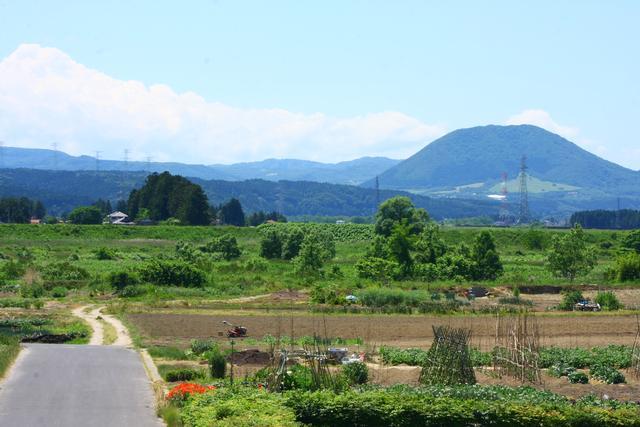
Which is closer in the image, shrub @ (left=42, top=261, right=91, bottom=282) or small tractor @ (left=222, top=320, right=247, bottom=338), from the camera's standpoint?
small tractor @ (left=222, top=320, right=247, bottom=338)

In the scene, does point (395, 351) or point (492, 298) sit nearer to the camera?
point (395, 351)

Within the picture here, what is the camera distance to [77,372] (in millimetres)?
29656

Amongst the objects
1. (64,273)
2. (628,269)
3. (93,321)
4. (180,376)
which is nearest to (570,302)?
(628,269)

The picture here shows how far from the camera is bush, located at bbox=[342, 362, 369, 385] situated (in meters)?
27.8

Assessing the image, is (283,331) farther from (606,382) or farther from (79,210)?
(79,210)

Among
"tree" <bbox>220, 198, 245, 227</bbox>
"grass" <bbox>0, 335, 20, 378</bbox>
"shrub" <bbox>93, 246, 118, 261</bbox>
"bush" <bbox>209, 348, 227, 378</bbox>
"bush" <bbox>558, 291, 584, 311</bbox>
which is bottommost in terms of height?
"bush" <bbox>558, 291, 584, 311</bbox>

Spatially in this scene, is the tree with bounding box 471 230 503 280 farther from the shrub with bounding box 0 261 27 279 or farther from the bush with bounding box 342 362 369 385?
the bush with bounding box 342 362 369 385

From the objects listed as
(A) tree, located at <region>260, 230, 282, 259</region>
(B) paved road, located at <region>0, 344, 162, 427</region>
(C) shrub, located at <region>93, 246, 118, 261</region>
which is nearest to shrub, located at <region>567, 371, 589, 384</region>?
(B) paved road, located at <region>0, 344, 162, 427</region>

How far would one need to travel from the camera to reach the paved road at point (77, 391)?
867 inches

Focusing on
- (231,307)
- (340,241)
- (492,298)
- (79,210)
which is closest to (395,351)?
(231,307)

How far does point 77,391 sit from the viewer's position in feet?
85.4

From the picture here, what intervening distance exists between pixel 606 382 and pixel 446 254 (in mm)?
60144

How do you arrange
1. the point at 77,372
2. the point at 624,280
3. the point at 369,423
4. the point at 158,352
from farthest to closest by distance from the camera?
1. the point at 624,280
2. the point at 158,352
3. the point at 77,372
4. the point at 369,423

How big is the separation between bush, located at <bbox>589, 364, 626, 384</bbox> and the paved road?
1455 cm
